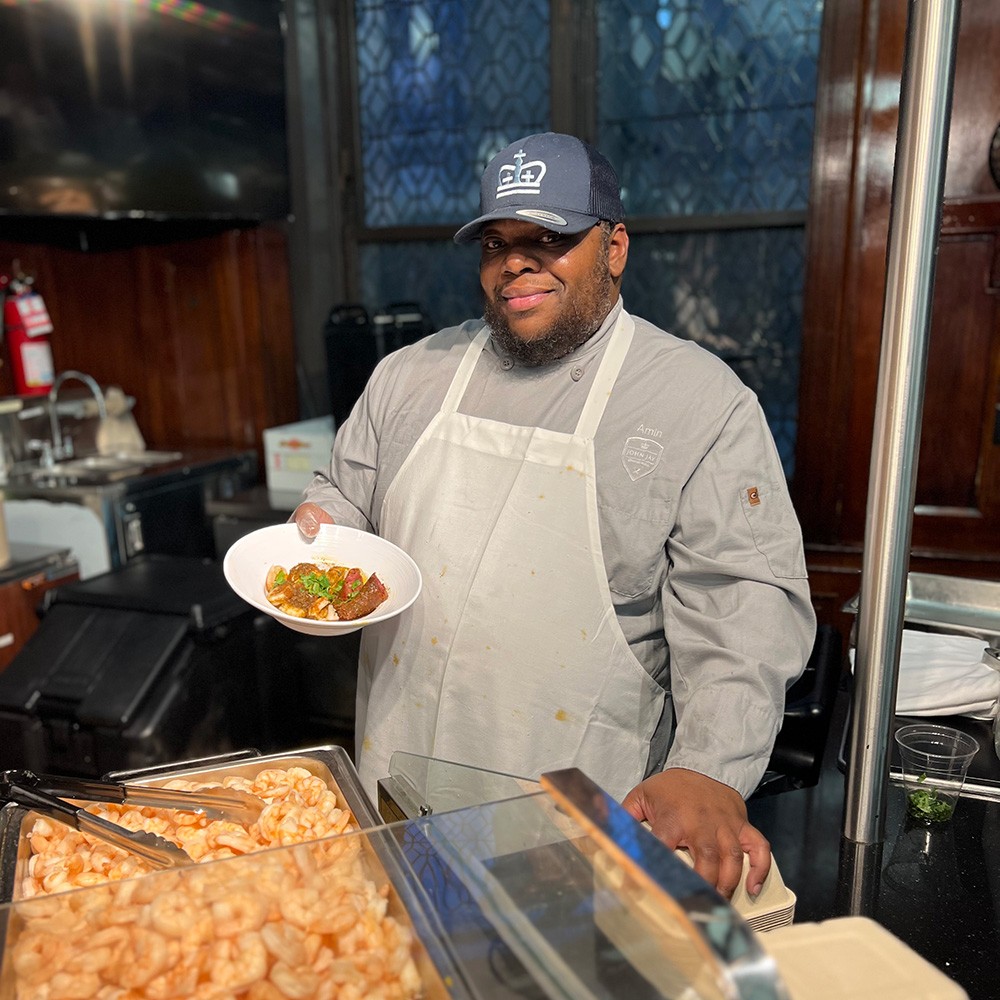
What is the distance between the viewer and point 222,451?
4199mm

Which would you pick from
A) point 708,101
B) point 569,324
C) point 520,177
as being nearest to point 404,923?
point 569,324

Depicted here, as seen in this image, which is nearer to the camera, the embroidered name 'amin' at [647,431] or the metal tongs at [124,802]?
the metal tongs at [124,802]

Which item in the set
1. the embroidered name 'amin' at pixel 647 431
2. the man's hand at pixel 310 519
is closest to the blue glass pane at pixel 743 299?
the embroidered name 'amin' at pixel 647 431

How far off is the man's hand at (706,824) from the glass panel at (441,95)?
3.15 meters

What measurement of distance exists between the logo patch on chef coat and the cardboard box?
7.57 feet

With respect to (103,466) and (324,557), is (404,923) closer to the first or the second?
(324,557)

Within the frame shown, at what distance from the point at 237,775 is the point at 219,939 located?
0.46 m

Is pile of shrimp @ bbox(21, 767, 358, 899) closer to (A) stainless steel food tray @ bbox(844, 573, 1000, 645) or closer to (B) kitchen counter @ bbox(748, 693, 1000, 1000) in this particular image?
(B) kitchen counter @ bbox(748, 693, 1000, 1000)

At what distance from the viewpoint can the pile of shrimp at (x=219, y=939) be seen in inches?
31.7

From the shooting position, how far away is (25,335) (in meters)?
4.00

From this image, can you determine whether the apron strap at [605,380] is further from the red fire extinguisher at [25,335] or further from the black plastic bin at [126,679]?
the red fire extinguisher at [25,335]

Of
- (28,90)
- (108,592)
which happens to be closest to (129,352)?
(28,90)

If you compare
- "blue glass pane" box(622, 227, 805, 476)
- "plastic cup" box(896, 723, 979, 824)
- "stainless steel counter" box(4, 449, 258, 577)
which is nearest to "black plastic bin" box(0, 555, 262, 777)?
"stainless steel counter" box(4, 449, 258, 577)

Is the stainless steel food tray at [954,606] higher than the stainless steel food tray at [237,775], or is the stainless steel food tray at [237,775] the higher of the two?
the stainless steel food tray at [237,775]
